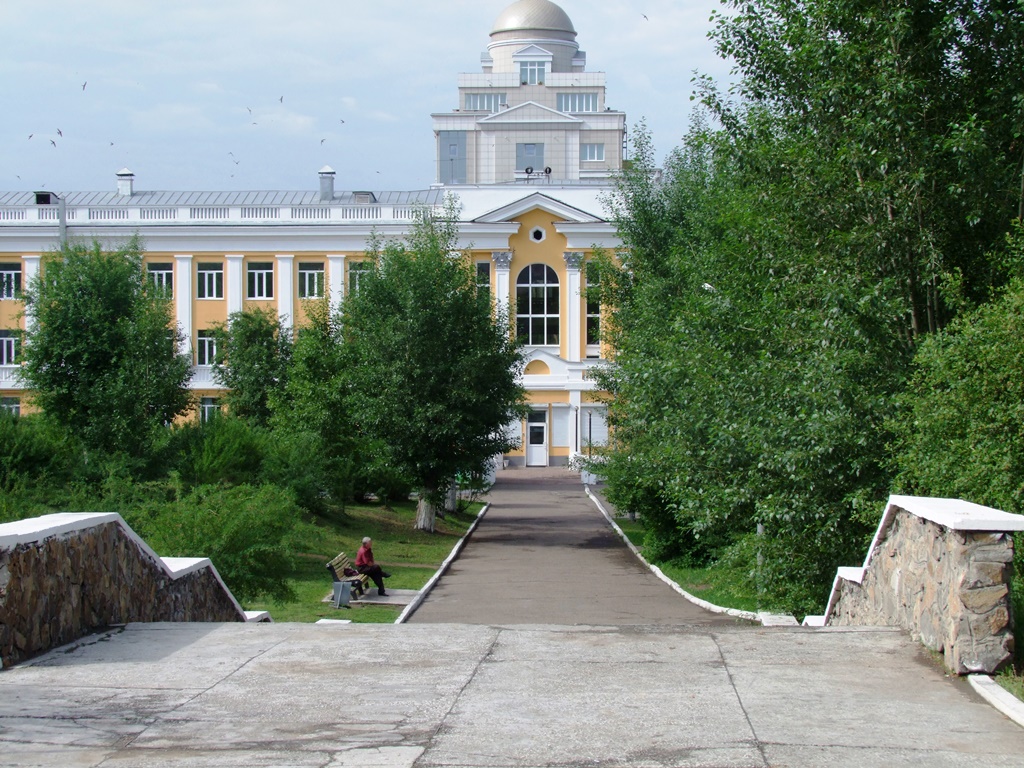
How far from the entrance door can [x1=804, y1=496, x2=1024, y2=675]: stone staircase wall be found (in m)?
52.3

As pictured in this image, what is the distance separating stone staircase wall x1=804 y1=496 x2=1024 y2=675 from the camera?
690cm

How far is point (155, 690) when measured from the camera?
21.6 ft

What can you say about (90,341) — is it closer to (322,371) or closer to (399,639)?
(322,371)

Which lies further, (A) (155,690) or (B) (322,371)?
(B) (322,371)

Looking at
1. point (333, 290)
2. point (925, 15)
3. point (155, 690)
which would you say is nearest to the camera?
point (155, 690)

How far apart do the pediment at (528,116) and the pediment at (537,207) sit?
23.9m

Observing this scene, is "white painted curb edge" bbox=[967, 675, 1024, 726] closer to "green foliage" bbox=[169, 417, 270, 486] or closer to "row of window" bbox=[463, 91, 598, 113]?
"green foliage" bbox=[169, 417, 270, 486]

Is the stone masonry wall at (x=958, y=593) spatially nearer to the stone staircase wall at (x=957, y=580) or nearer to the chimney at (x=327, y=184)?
the stone staircase wall at (x=957, y=580)

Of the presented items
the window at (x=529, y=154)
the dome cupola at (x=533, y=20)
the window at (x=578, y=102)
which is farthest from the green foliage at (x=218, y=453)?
the dome cupola at (x=533, y=20)

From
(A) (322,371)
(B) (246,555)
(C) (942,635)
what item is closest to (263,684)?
(C) (942,635)

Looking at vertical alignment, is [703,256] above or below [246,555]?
above

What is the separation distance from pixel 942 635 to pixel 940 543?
58cm

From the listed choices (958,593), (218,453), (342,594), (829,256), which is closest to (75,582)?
(958,593)

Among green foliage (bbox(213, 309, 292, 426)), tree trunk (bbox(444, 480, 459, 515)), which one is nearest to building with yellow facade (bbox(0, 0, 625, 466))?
green foliage (bbox(213, 309, 292, 426))
